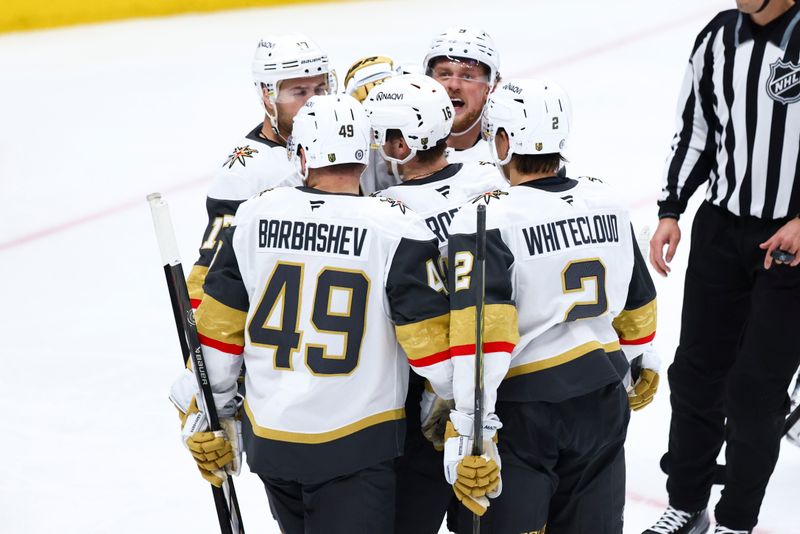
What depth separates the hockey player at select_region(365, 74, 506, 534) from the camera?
8.96ft

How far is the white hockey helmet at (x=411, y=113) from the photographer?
8.98ft

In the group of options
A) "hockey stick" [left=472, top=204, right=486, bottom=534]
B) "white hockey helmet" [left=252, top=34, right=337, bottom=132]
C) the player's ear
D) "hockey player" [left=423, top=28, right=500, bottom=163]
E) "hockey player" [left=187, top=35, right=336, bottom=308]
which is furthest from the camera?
"hockey player" [left=423, top=28, right=500, bottom=163]

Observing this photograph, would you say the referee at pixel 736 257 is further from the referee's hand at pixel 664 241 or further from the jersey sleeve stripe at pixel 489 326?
the jersey sleeve stripe at pixel 489 326

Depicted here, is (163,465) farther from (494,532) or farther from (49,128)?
(49,128)

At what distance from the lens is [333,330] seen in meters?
2.46

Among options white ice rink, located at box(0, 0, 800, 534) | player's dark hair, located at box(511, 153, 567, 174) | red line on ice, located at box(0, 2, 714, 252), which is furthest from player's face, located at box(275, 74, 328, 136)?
red line on ice, located at box(0, 2, 714, 252)

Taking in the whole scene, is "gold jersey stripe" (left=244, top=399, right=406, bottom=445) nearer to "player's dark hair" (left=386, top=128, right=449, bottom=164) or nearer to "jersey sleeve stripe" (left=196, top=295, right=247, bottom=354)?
"jersey sleeve stripe" (left=196, top=295, right=247, bottom=354)

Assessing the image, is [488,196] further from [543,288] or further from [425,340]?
[425,340]

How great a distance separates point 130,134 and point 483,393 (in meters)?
5.04

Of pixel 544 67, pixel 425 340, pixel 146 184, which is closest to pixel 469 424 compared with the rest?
pixel 425 340

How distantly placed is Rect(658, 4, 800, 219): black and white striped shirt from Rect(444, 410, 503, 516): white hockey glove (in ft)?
3.37

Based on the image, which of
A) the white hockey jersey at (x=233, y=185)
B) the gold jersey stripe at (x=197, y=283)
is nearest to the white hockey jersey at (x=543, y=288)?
the white hockey jersey at (x=233, y=185)

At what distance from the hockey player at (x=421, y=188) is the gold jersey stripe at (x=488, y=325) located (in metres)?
0.28

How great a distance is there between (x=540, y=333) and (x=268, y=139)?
3.33ft
